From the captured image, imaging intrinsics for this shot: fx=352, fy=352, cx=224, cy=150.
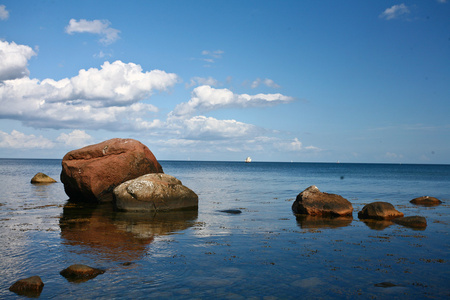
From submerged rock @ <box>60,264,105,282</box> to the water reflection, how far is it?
1644 mm

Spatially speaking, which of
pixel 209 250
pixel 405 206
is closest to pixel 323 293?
pixel 209 250

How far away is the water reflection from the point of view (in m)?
13.8

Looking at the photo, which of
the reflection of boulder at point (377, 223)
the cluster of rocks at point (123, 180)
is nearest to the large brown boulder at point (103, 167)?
the cluster of rocks at point (123, 180)

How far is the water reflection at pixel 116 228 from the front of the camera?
13781 mm

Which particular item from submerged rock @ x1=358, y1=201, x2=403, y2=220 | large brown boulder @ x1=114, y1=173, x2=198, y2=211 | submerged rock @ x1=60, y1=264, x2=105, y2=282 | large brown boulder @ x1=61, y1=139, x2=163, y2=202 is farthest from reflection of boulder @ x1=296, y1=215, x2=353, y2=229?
large brown boulder @ x1=61, y1=139, x2=163, y2=202

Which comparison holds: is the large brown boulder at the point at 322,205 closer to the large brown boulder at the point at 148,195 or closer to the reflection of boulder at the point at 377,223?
the reflection of boulder at the point at 377,223

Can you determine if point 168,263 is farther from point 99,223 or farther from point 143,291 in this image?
point 99,223

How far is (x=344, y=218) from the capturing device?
2233 centimetres

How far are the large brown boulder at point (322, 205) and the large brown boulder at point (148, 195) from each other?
8488 millimetres

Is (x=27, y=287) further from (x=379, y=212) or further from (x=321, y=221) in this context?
(x=379, y=212)

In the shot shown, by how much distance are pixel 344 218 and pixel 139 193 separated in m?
13.5

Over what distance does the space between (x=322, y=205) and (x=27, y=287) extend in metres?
18.4

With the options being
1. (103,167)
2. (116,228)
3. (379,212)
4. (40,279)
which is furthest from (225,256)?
(103,167)

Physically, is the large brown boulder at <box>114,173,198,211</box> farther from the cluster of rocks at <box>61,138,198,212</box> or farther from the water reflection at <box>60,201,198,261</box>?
the water reflection at <box>60,201,198,261</box>
